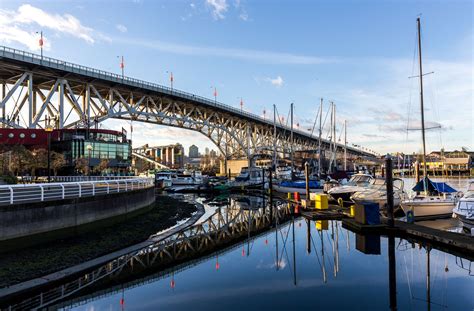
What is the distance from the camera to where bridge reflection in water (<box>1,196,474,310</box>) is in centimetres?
977

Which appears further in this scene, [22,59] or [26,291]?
[22,59]

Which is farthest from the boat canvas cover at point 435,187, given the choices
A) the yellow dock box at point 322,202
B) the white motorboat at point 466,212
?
the yellow dock box at point 322,202

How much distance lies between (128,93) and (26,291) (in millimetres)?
77947

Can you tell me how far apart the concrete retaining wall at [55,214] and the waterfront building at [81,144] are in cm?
3358

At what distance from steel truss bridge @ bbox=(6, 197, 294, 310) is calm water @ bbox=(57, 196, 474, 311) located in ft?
2.39

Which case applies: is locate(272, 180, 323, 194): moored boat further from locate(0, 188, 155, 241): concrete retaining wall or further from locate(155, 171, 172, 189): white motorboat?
locate(0, 188, 155, 241): concrete retaining wall

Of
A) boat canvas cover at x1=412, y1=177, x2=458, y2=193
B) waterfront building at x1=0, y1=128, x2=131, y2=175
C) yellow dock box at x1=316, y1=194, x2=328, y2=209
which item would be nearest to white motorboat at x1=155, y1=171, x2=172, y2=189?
waterfront building at x1=0, y1=128, x2=131, y2=175

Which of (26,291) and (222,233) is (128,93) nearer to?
(222,233)

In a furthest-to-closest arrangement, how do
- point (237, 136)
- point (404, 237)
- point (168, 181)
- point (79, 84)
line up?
point (237, 136) < point (79, 84) < point (168, 181) < point (404, 237)

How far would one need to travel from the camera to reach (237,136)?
118000 millimetres

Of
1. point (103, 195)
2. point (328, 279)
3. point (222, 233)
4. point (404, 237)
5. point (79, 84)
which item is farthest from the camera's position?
point (79, 84)

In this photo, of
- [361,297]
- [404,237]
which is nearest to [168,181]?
[404,237]

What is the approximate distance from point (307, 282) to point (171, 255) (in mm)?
5890

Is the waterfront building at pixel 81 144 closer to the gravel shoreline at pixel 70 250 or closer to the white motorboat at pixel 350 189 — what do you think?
the gravel shoreline at pixel 70 250
